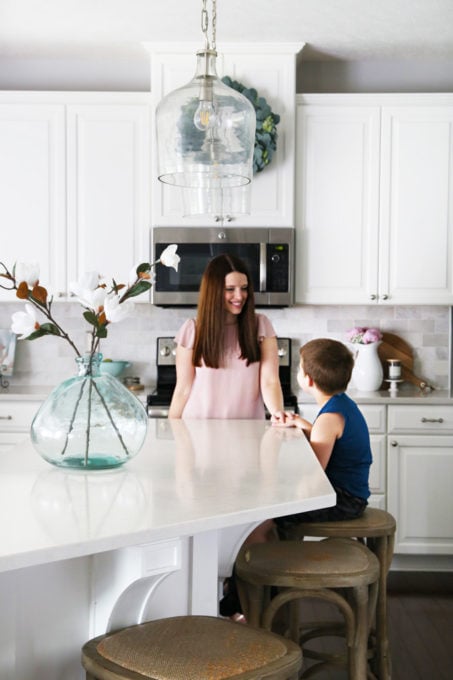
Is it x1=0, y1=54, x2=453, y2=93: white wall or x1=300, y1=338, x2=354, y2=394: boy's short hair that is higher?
x1=0, y1=54, x2=453, y2=93: white wall

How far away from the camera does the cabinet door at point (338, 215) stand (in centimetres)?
436

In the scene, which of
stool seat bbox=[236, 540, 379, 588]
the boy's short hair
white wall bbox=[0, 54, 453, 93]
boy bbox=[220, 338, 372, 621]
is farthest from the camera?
white wall bbox=[0, 54, 453, 93]

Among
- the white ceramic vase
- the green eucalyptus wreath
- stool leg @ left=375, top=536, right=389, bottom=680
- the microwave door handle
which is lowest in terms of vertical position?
stool leg @ left=375, top=536, right=389, bottom=680

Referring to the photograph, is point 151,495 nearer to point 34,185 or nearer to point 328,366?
point 328,366

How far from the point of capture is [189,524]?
1.56 m

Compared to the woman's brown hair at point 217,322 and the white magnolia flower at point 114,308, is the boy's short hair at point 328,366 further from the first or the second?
the white magnolia flower at point 114,308

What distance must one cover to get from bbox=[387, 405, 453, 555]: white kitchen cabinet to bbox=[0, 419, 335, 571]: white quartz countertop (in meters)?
1.75

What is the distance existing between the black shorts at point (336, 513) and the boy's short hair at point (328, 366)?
13.1 inches

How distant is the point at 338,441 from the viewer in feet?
8.53

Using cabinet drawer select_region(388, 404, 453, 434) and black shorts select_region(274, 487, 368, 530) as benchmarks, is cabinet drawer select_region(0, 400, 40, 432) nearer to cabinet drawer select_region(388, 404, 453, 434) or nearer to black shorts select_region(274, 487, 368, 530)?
cabinet drawer select_region(388, 404, 453, 434)

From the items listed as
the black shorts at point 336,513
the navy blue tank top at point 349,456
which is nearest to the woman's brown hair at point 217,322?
the navy blue tank top at point 349,456

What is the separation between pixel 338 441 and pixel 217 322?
25.3 inches

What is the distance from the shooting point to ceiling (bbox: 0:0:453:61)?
3779mm

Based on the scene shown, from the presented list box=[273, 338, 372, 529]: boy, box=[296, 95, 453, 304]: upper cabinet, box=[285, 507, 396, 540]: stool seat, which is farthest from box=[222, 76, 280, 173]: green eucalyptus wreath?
box=[285, 507, 396, 540]: stool seat
